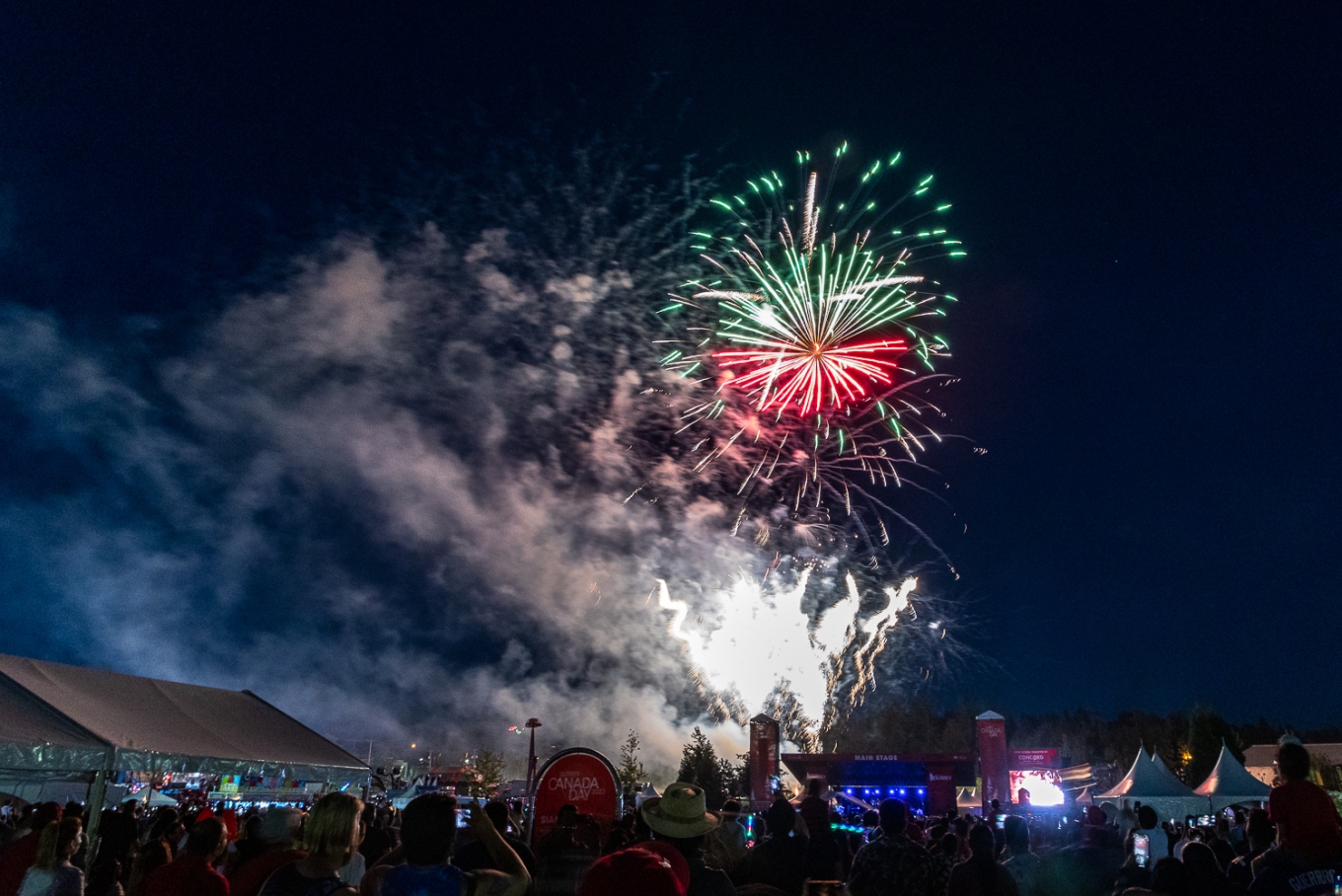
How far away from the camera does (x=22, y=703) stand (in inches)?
485

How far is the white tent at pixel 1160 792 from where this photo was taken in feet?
93.3

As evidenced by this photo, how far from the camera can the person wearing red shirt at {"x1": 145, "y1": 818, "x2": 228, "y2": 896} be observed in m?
5.04

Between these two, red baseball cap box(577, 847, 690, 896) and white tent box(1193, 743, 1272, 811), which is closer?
red baseball cap box(577, 847, 690, 896)

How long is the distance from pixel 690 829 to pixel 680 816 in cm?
10

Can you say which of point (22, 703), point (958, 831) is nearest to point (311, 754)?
point (22, 703)

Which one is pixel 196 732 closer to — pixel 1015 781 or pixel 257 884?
pixel 257 884

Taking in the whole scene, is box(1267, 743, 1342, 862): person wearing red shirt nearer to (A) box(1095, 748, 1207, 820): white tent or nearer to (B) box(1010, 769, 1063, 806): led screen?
(A) box(1095, 748, 1207, 820): white tent

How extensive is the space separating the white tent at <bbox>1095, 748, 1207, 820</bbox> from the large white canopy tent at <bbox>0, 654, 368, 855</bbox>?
26.0 meters

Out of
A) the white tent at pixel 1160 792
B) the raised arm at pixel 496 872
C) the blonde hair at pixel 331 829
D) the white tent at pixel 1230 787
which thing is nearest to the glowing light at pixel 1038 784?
the white tent at pixel 1160 792

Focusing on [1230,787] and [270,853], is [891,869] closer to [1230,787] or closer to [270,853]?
[270,853]

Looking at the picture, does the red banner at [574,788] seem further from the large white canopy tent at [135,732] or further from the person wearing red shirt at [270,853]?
the large white canopy tent at [135,732]

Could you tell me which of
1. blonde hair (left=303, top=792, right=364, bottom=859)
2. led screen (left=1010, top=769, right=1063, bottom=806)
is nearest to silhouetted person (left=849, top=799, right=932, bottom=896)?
blonde hair (left=303, top=792, right=364, bottom=859)

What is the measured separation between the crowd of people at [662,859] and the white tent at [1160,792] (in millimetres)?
24521

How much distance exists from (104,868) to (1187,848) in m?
9.95
